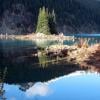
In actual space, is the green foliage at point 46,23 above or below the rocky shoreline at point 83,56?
above

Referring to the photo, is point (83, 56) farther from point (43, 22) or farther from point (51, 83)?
point (43, 22)

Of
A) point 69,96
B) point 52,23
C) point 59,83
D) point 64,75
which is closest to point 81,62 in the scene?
point 64,75

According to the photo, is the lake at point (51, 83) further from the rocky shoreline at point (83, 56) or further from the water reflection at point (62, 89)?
the rocky shoreline at point (83, 56)

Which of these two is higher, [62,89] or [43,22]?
[43,22]

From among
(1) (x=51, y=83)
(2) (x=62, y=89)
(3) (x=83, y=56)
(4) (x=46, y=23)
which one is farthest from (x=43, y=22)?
(2) (x=62, y=89)

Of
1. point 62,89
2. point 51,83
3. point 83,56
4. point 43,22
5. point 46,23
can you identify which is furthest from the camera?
point 43,22

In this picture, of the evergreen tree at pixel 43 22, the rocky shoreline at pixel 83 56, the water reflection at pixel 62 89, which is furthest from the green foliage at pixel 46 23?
the water reflection at pixel 62 89

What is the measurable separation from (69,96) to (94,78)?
11239 mm

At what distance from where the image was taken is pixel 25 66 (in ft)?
170

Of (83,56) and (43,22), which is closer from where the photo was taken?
(83,56)

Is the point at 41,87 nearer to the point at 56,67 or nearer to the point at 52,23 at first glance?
the point at 56,67

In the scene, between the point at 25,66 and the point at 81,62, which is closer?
the point at 25,66

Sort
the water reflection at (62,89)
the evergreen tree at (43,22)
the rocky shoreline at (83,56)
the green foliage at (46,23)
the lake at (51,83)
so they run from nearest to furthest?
the water reflection at (62,89) < the lake at (51,83) < the rocky shoreline at (83,56) < the evergreen tree at (43,22) < the green foliage at (46,23)

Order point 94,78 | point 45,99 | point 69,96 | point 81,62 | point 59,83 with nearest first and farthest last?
point 45,99, point 69,96, point 59,83, point 94,78, point 81,62
